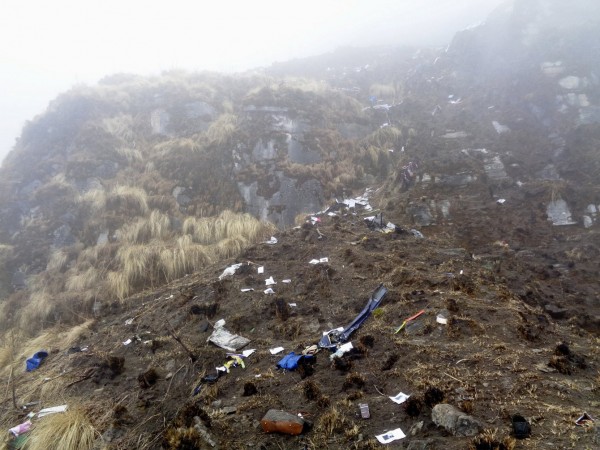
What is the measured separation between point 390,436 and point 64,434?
153 inches

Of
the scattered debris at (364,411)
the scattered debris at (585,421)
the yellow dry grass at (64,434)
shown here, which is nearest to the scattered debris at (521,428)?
the scattered debris at (585,421)

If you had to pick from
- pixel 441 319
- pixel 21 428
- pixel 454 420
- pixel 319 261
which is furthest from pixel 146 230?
→ pixel 454 420

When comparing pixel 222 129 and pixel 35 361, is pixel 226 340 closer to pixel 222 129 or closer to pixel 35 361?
pixel 35 361

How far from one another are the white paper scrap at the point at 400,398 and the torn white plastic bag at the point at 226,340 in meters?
2.89

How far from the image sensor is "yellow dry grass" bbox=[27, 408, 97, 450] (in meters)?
4.36

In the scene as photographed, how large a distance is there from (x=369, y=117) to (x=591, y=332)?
52.1 feet

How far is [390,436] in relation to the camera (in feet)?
12.3

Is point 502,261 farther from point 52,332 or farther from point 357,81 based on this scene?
point 357,81

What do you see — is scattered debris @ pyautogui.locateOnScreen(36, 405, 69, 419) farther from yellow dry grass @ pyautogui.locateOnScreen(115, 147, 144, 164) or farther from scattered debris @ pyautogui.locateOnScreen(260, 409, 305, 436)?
yellow dry grass @ pyautogui.locateOnScreen(115, 147, 144, 164)

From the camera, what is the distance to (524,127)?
49.4ft

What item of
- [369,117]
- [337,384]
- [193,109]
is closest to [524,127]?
[369,117]

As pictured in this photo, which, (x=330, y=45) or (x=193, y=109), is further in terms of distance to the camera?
(x=330, y=45)

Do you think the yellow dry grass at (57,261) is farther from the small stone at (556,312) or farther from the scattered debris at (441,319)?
the small stone at (556,312)

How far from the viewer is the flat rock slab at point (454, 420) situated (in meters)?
3.49
